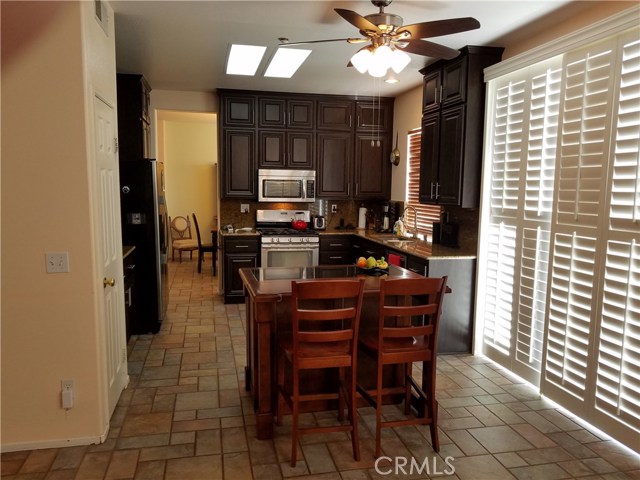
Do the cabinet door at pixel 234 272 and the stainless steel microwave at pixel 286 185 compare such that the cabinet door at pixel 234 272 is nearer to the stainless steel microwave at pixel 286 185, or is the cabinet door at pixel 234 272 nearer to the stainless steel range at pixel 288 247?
the stainless steel range at pixel 288 247

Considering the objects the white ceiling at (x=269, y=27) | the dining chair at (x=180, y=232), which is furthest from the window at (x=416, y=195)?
the dining chair at (x=180, y=232)

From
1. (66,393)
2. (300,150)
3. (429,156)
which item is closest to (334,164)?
(300,150)

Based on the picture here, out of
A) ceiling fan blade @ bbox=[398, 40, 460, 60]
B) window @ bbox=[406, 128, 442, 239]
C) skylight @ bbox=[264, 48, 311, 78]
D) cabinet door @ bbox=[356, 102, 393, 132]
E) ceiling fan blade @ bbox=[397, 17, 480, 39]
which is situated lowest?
window @ bbox=[406, 128, 442, 239]

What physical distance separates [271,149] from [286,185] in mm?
508

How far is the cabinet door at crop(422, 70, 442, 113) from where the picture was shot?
4.49m

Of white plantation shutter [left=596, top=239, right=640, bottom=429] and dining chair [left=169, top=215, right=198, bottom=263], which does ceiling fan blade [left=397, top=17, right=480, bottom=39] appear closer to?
white plantation shutter [left=596, top=239, right=640, bottom=429]

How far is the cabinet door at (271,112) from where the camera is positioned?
20.0 feet

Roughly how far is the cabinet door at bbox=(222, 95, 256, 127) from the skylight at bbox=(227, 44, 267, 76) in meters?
0.89

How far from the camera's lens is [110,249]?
3104 millimetres

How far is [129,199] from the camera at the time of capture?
464 centimetres

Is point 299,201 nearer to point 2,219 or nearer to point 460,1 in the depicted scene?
point 460,1

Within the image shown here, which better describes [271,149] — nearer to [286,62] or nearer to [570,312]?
[286,62]

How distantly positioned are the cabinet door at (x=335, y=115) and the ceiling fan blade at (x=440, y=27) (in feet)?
11.9

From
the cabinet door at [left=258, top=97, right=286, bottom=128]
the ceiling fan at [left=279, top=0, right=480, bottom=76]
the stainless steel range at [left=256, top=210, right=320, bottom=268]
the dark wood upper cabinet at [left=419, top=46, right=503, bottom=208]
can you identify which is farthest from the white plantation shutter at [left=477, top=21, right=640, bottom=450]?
the cabinet door at [left=258, top=97, right=286, bottom=128]
